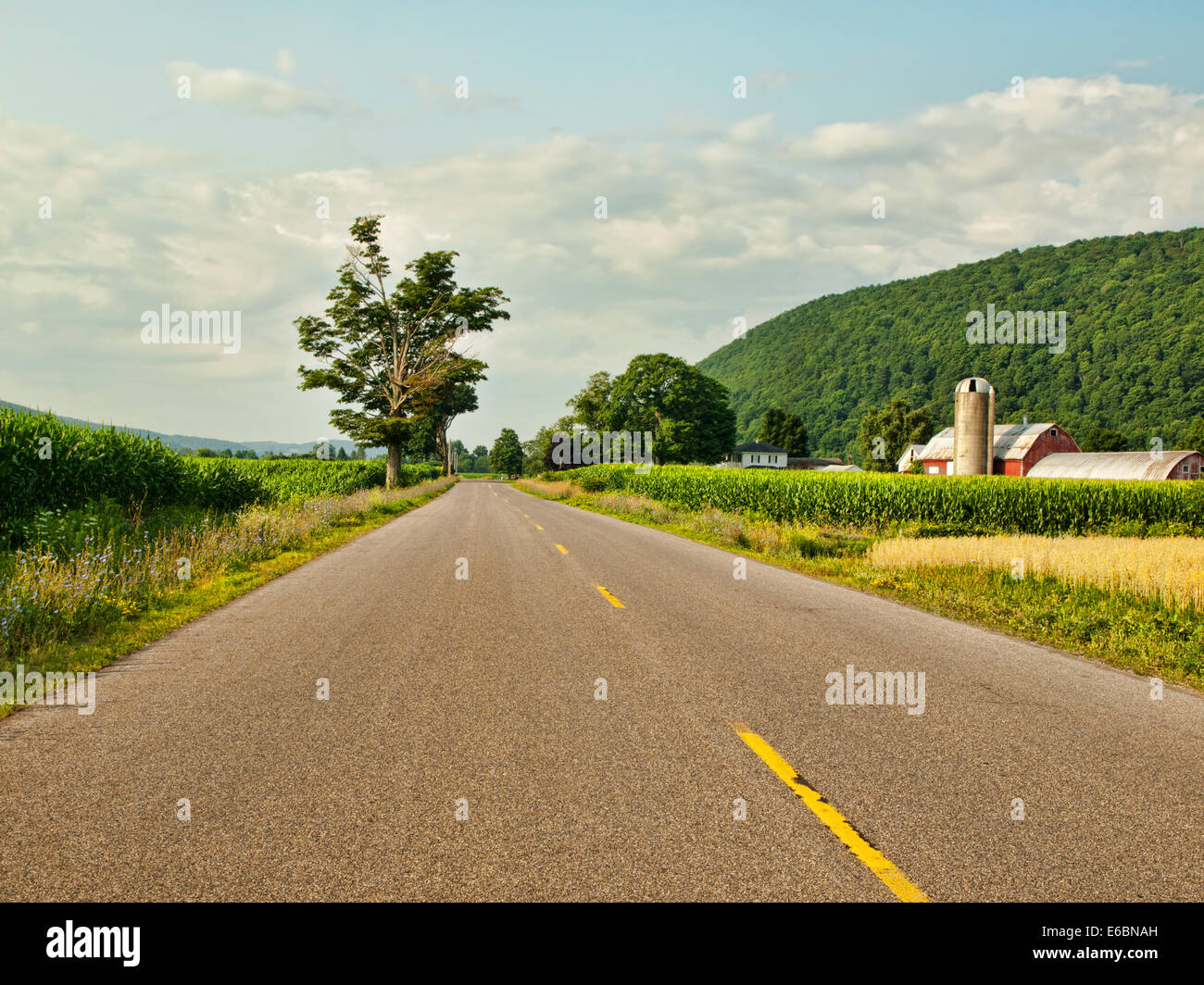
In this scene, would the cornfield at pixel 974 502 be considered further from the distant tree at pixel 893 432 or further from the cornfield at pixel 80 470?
the distant tree at pixel 893 432

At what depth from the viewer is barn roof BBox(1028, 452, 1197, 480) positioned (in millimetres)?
52250

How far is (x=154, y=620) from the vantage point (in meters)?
9.40

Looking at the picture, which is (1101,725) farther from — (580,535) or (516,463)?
(516,463)

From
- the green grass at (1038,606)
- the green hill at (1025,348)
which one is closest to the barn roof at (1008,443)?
the green hill at (1025,348)

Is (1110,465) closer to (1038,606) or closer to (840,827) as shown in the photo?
(1038,606)

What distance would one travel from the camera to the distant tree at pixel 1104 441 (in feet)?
269

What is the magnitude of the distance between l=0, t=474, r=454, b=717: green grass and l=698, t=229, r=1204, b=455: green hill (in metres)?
95.3

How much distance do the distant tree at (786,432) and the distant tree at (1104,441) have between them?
4287 cm

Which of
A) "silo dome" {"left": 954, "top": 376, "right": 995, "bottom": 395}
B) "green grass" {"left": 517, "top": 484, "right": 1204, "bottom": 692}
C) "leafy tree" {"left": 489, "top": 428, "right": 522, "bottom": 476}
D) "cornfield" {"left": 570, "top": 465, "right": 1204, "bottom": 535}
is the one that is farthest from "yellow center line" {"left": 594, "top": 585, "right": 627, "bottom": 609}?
"leafy tree" {"left": 489, "top": 428, "right": 522, "bottom": 476}

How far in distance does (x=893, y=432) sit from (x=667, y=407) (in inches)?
1237

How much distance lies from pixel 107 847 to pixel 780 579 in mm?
11945

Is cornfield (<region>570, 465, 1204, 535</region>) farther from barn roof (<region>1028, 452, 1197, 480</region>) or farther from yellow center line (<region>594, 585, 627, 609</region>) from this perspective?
barn roof (<region>1028, 452, 1197, 480</region>)

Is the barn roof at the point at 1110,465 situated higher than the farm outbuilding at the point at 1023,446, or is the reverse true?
the farm outbuilding at the point at 1023,446
